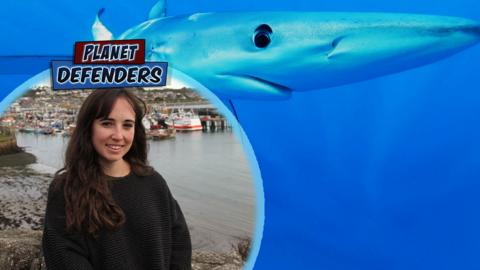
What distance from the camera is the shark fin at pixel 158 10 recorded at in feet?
6.86

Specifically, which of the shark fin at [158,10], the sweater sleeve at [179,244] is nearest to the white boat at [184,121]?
the sweater sleeve at [179,244]

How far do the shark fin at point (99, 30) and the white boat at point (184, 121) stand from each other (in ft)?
1.81

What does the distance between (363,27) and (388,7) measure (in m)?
0.19

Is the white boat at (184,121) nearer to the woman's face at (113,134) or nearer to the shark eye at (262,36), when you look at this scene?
the woman's face at (113,134)

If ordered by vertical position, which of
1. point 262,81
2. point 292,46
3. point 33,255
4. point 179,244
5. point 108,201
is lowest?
point 33,255

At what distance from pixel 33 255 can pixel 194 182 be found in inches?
23.1

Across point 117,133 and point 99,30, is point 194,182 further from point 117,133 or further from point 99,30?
point 99,30

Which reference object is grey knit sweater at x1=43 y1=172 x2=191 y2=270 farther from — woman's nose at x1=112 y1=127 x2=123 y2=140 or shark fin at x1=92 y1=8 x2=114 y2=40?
shark fin at x1=92 y1=8 x2=114 y2=40

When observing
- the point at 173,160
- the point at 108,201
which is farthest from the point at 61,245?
the point at 173,160

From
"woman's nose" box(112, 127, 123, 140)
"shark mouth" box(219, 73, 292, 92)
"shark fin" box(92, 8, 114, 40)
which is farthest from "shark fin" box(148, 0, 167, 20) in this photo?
"woman's nose" box(112, 127, 123, 140)

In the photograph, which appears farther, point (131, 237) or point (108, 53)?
point (108, 53)

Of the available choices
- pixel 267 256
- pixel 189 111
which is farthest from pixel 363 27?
pixel 267 256

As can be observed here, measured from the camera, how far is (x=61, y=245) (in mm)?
1379

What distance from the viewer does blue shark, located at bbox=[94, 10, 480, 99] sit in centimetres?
186
